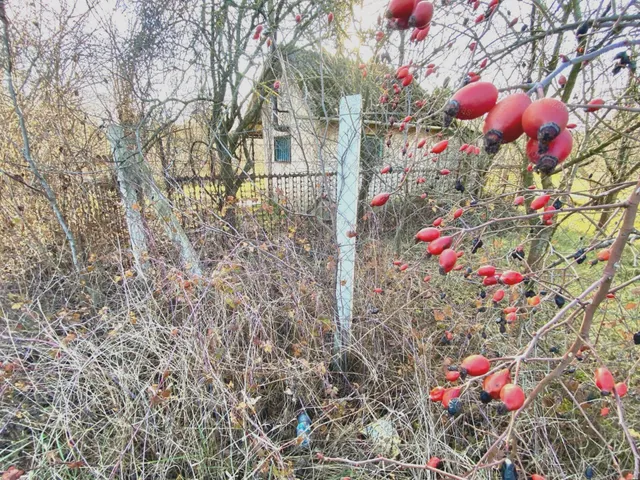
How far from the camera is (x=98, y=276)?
9.04ft

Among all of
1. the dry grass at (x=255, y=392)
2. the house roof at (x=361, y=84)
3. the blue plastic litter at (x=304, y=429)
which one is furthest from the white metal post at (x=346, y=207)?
the house roof at (x=361, y=84)

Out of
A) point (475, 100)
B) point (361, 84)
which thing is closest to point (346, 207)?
point (475, 100)

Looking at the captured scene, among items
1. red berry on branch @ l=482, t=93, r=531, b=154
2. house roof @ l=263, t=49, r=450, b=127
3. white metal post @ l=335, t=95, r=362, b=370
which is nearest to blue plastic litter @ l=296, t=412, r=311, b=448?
white metal post @ l=335, t=95, r=362, b=370

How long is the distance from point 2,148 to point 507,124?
171 inches

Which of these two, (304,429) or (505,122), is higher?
(505,122)

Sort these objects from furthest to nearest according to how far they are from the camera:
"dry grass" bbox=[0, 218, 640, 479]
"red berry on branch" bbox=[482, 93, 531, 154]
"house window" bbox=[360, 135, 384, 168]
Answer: "house window" bbox=[360, 135, 384, 168]
"dry grass" bbox=[0, 218, 640, 479]
"red berry on branch" bbox=[482, 93, 531, 154]

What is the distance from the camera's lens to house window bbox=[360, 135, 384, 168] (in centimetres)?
334

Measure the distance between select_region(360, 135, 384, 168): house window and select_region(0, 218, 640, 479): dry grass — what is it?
161 cm

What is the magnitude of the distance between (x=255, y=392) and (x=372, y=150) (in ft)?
9.81

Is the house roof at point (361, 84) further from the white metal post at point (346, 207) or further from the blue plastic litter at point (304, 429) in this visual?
the blue plastic litter at point (304, 429)

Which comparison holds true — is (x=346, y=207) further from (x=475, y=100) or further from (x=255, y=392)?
(x=475, y=100)

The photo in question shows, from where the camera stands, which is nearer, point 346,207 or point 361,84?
point 346,207

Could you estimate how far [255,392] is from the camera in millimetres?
1819

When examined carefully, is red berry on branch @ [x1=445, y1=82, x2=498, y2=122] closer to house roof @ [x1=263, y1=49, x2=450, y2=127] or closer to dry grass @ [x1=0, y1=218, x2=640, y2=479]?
dry grass @ [x1=0, y1=218, x2=640, y2=479]
